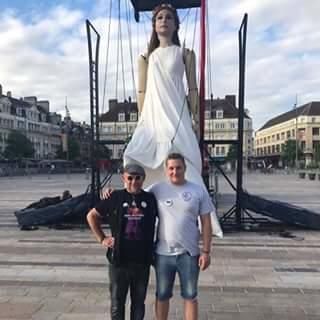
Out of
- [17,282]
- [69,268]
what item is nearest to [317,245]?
[69,268]

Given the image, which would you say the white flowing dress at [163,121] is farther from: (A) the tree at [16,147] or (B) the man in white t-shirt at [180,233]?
(A) the tree at [16,147]

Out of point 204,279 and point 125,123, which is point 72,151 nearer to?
point 125,123

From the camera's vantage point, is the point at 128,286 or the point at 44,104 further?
the point at 44,104

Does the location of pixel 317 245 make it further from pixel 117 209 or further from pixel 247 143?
pixel 247 143

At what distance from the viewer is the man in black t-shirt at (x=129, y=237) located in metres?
3.59

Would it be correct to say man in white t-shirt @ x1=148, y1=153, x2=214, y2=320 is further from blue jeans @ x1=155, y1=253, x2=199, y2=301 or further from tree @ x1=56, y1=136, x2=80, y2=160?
tree @ x1=56, y1=136, x2=80, y2=160

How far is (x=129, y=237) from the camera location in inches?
142

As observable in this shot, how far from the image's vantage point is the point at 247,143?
11406 centimetres

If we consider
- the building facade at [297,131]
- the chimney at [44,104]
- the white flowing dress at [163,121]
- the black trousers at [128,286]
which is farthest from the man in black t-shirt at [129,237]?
the chimney at [44,104]

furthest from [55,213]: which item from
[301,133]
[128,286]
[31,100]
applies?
[31,100]

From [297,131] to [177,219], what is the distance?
105 meters

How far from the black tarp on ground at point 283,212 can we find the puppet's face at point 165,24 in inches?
168

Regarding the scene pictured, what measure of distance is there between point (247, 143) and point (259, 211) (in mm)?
104854

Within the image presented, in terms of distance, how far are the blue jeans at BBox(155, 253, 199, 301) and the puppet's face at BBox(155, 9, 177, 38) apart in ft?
15.0
